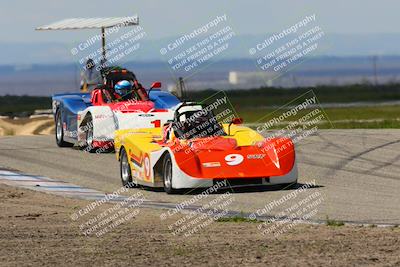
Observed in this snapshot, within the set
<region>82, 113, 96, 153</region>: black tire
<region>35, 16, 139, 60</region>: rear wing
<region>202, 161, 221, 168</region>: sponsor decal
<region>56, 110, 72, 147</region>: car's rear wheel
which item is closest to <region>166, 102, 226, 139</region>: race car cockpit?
<region>202, 161, 221, 168</region>: sponsor decal

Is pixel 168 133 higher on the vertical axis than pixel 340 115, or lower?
higher

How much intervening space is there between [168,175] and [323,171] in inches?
150

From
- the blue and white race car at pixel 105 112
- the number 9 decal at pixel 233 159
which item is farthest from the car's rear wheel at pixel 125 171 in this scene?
the blue and white race car at pixel 105 112

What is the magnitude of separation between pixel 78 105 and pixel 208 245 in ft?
51.6

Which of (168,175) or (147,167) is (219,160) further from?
(147,167)

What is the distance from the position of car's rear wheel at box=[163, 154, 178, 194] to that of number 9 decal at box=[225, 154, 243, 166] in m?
0.88

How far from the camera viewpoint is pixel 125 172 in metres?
20.0

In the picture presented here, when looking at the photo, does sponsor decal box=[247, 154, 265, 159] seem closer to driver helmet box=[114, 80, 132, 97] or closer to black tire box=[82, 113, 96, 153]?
black tire box=[82, 113, 96, 153]

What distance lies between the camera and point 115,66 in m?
28.1

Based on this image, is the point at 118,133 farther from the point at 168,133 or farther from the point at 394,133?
the point at 394,133

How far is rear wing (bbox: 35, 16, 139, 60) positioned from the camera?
102 ft

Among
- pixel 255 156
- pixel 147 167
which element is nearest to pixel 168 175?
pixel 147 167

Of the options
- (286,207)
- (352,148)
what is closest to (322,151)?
(352,148)

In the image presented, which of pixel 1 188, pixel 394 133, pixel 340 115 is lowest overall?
pixel 340 115
